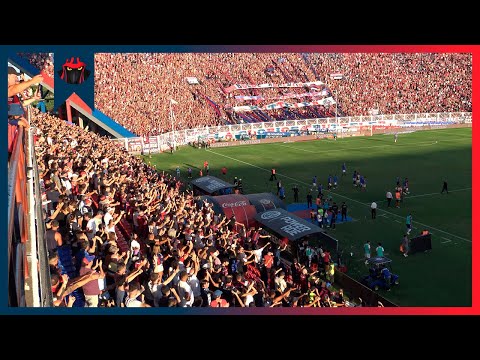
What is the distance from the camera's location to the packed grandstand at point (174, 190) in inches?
380

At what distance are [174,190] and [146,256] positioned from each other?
1129 cm

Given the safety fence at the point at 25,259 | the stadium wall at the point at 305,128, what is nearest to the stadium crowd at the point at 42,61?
the stadium wall at the point at 305,128

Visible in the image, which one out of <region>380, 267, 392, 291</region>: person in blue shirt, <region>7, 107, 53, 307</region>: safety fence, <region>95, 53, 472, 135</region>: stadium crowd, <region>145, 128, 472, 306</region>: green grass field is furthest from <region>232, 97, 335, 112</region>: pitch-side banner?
<region>7, 107, 53, 307</region>: safety fence

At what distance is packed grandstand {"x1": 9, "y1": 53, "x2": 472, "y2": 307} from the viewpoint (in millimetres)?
9648

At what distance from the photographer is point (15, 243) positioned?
7.79 meters

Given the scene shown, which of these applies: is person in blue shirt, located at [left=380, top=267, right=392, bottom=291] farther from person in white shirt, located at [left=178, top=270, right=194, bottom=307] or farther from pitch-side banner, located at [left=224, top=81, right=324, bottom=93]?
pitch-side banner, located at [left=224, top=81, right=324, bottom=93]

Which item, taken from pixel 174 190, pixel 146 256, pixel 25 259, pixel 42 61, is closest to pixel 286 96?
pixel 42 61

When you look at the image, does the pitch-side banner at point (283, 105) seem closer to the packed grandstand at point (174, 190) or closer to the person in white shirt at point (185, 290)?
the packed grandstand at point (174, 190)

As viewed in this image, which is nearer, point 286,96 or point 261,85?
point 286,96

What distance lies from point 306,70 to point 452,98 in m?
18.8

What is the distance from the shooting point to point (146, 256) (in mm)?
11555

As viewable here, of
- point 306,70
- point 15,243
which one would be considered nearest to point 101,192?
point 15,243

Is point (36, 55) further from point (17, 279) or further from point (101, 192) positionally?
point (17, 279)

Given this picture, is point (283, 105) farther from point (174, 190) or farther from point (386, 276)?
point (386, 276)
